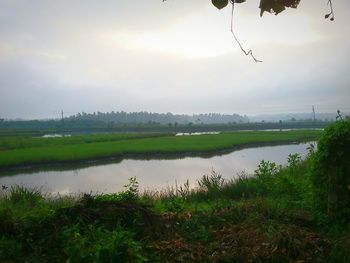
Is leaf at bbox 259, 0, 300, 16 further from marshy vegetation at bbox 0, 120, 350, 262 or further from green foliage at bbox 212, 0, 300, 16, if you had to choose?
marshy vegetation at bbox 0, 120, 350, 262

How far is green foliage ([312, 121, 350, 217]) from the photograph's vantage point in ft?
17.4

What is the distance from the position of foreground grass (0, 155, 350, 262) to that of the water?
36.8ft

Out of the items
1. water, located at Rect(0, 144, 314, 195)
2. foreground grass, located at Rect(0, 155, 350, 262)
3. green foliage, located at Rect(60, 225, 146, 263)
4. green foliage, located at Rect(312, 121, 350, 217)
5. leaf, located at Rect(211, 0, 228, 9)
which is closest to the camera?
leaf, located at Rect(211, 0, 228, 9)

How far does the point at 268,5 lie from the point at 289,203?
5.04 metres

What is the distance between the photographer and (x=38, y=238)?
14.8 feet

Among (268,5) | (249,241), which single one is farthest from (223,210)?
(268,5)

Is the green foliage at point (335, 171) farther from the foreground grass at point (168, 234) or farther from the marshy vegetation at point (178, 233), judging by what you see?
the foreground grass at point (168, 234)

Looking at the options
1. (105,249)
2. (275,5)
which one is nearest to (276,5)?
(275,5)

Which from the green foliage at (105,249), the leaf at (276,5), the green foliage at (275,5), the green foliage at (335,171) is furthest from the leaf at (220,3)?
the green foliage at (335,171)

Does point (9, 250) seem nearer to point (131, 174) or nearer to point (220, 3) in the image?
point (220, 3)

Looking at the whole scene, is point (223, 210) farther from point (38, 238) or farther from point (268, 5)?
point (268, 5)

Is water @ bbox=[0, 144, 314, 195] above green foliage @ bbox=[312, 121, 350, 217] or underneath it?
underneath

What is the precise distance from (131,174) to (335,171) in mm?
18280

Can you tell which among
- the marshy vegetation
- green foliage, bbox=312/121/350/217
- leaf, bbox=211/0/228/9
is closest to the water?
Result: the marshy vegetation
